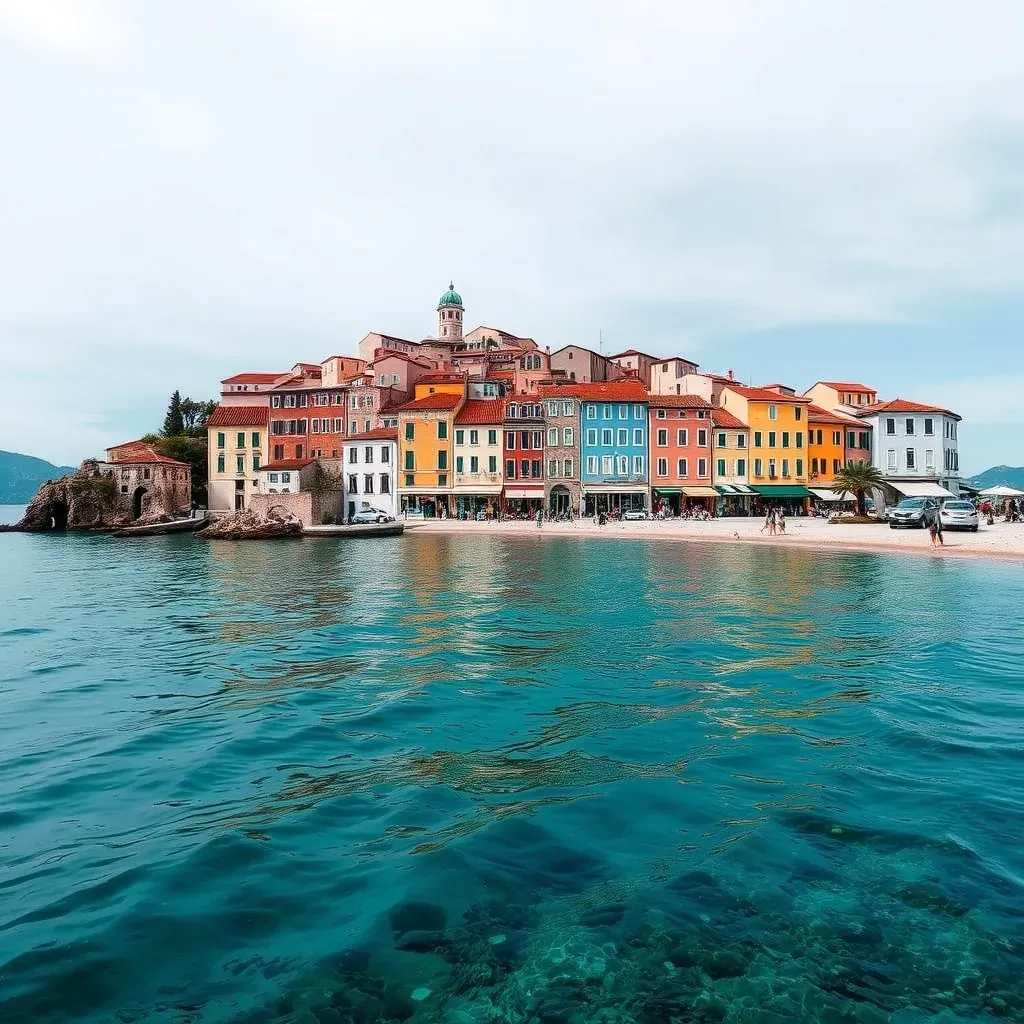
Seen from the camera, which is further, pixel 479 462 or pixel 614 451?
pixel 479 462

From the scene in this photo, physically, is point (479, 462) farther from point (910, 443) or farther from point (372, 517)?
point (910, 443)

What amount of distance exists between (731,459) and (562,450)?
16.7 meters

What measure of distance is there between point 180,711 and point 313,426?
220ft

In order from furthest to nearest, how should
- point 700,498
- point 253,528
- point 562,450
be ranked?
point 700,498 → point 562,450 → point 253,528

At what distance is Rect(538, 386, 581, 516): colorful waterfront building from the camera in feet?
219

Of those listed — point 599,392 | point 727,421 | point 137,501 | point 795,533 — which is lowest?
point 795,533

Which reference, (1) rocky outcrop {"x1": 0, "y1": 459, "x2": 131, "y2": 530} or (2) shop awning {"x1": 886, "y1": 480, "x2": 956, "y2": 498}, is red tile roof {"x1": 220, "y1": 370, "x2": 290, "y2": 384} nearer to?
(1) rocky outcrop {"x1": 0, "y1": 459, "x2": 131, "y2": 530}

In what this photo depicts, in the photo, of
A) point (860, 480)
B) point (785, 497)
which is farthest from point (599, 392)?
point (860, 480)

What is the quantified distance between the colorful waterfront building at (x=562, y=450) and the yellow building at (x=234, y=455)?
30.9 m

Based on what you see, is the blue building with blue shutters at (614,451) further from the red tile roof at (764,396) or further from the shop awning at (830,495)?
the shop awning at (830,495)

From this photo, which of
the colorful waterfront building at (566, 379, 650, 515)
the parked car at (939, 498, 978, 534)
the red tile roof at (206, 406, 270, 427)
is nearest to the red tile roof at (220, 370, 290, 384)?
the red tile roof at (206, 406, 270, 427)

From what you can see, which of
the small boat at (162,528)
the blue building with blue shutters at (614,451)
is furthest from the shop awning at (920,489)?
the small boat at (162,528)

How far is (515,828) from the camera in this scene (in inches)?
261

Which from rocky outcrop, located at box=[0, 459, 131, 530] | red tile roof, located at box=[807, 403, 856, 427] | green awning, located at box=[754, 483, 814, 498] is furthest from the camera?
rocky outcrop, located at box=[0, 459, 131, 530]
